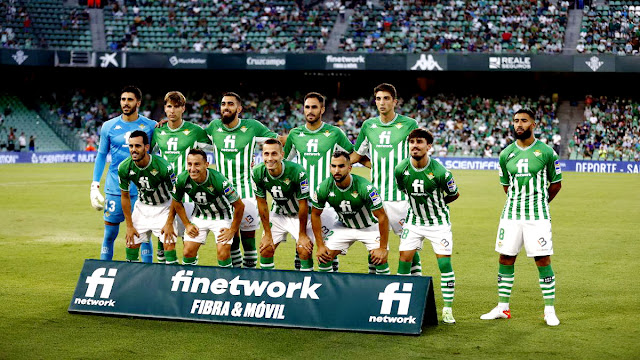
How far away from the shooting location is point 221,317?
307 inches

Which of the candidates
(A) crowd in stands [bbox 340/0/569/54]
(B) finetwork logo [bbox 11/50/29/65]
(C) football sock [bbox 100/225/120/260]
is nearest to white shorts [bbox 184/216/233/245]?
(C) football sock [bbox 100/225/120/260]

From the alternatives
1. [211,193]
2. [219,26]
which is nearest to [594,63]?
[219,26]

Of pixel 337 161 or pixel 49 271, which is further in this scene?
pixel 49 271

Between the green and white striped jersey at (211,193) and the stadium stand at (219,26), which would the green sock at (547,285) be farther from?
the stadium stand at (219,26)

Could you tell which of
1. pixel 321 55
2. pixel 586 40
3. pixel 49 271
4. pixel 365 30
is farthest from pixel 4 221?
pixel 586 40

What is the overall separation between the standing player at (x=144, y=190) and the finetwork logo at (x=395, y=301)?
9.23ft

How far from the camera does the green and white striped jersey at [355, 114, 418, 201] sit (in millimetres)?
8867

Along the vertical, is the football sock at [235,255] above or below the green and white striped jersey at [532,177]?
below

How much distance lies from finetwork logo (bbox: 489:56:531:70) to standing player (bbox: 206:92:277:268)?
108 feet

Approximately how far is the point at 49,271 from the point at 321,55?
1248 inches

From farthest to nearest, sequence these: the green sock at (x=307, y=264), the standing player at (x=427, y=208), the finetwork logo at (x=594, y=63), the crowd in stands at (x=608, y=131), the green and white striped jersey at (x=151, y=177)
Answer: the finetwork logo at (x=594, y=63) < the crowd in stands at (x=608, y=131) < the green and white striped jersey at (x=151, y=177) < the green sock at (x=307, y=264) < the standing player at (x=427, y=208)

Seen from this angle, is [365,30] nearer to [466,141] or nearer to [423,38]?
[423,38]

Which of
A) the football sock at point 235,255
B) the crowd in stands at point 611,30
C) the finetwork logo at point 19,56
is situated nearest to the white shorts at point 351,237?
the football sock at point 235,255

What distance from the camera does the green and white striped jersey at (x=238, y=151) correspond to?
9172 millimetres
